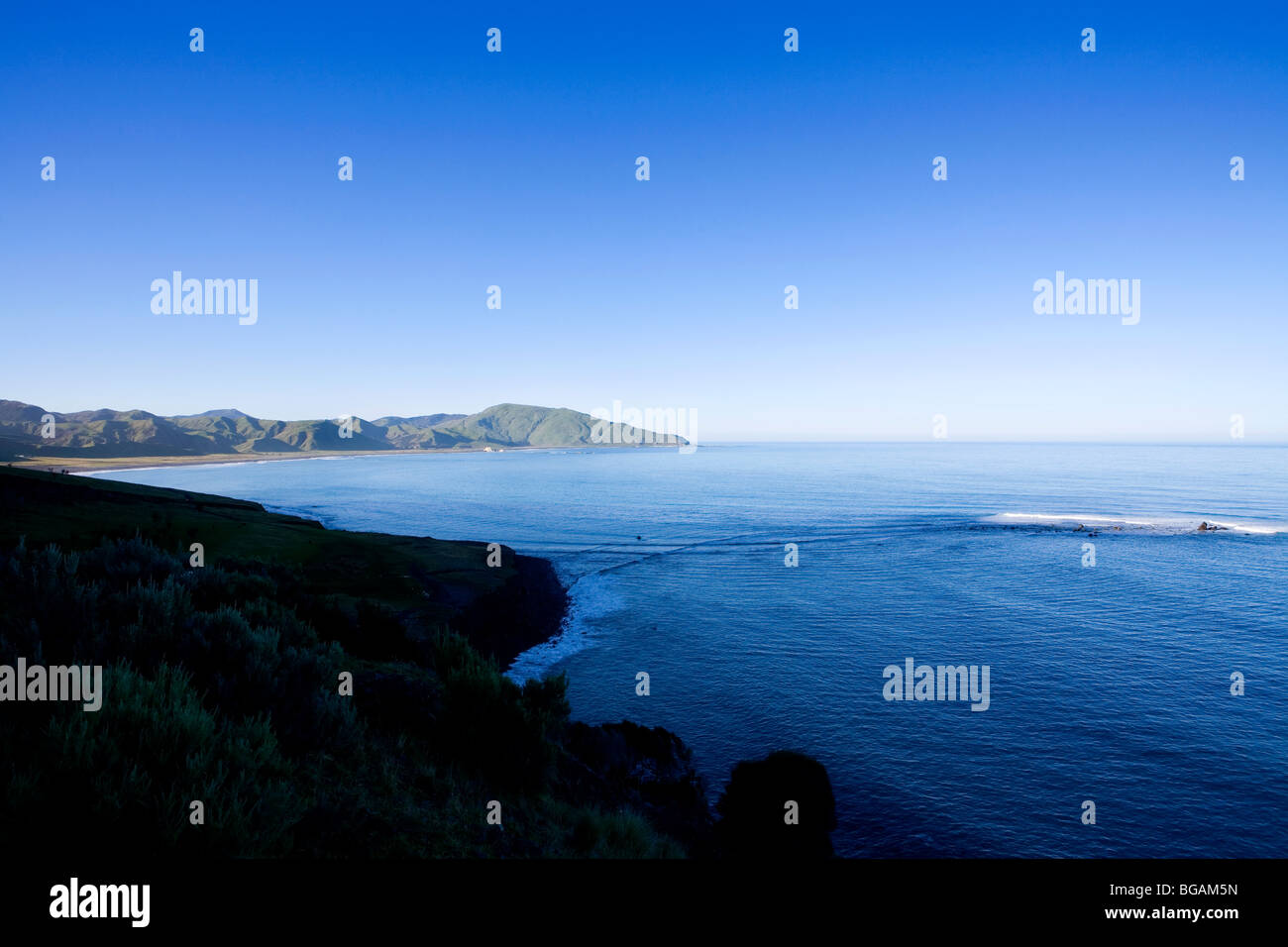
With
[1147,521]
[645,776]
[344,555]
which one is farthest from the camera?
[1147,521]

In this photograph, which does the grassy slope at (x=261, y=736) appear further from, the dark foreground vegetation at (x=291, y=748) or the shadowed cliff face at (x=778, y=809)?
the shadowed cliff face at (x=778, y=809)

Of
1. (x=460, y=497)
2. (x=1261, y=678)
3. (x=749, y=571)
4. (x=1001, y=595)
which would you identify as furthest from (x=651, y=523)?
(x=1261, y=678)

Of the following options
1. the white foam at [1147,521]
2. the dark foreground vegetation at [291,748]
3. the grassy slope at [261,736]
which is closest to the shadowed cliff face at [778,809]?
the dark foreground vegetation at [291,748]

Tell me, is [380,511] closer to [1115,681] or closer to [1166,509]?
[1115,681]

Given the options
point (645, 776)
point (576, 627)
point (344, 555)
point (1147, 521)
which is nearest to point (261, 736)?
point (645, 776)

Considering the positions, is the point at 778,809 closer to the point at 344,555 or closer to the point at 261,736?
the point at 261,736

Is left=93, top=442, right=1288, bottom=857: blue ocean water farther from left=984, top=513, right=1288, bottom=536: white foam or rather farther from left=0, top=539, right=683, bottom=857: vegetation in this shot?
left=0, top=539, right=683, bottom=857: vegetation
